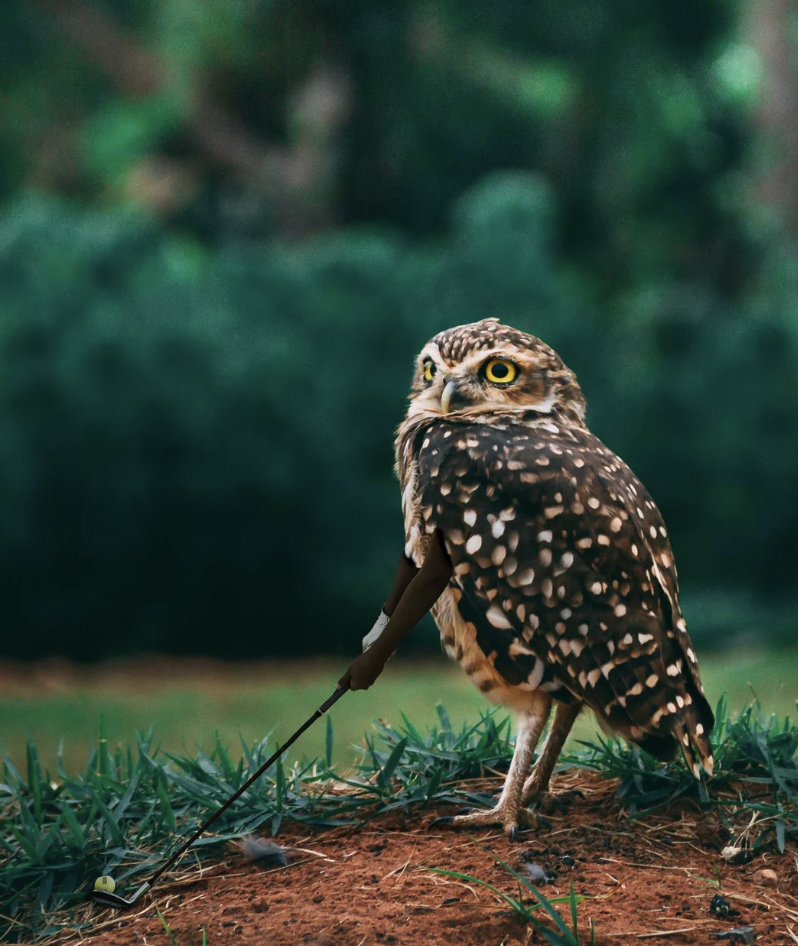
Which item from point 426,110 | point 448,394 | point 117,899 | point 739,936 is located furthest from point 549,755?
point 426,110

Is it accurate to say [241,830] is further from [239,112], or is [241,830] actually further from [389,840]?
[239,112]

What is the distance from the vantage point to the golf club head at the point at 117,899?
2.63 meters

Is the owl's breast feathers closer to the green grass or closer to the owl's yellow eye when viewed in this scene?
the owl's yellow eye

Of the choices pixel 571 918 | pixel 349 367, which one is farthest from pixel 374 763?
pixel 349 367

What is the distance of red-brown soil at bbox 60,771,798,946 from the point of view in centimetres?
241

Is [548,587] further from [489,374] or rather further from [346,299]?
[346,299]

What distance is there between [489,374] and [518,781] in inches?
40.3

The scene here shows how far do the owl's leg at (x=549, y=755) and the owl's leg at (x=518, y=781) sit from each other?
0.34ft

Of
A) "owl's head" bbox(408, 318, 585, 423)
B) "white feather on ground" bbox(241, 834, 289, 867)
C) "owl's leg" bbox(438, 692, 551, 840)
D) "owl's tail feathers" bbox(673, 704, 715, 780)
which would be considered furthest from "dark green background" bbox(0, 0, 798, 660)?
"owl's tail feathers" bbox(673, 704, 715, 780)

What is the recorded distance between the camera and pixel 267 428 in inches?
309

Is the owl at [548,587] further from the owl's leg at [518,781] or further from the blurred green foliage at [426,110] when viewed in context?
the blurred green foliage at [426,110]

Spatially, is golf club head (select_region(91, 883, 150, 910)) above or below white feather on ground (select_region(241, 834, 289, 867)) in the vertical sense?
below

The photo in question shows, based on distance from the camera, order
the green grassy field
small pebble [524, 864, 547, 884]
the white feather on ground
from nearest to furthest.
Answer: small pebble [524, 864, 547, 884] → the white feather on ground → the green grassy field

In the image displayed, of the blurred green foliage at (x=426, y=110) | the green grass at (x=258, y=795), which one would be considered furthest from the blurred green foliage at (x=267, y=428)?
the green grass at (x=258, y=795)
